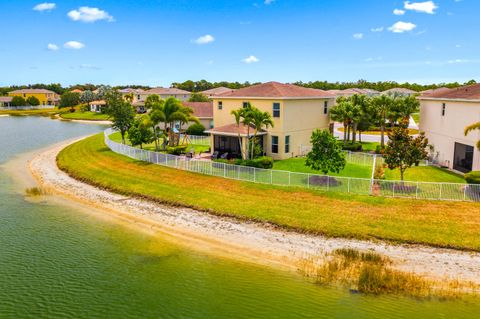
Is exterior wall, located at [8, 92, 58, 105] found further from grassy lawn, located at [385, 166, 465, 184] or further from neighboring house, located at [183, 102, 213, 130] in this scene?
grassy lawn, located at [385, 166, 465, 184]

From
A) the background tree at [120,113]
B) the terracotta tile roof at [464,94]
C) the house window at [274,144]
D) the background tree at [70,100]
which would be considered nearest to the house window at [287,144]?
the house window at [274,144]

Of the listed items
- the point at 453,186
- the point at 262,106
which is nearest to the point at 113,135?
the point at 262,106

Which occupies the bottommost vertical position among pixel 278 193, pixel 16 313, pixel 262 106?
pixel 16 313

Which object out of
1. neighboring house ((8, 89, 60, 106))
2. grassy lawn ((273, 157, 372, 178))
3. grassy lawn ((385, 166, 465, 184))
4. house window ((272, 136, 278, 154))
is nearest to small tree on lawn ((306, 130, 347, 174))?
grassy lawn ((273, 157, 372, 178))

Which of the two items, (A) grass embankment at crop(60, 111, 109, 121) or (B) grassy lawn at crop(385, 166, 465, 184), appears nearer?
(B) grassy lawn at crop(385, 166, 465, 184)

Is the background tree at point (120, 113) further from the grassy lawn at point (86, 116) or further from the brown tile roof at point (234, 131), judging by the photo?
the grassy lawn at point (86, 116)

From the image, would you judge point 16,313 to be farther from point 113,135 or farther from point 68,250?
point 113,135
